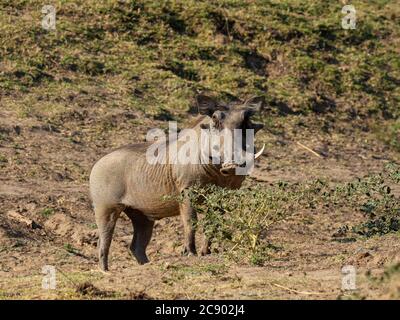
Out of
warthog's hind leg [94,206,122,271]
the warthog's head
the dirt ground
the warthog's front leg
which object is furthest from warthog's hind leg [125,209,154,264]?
the warthog's head

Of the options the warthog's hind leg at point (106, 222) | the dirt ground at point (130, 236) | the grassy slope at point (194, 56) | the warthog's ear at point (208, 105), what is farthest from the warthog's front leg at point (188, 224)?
the grassy slope at point (194, 56)

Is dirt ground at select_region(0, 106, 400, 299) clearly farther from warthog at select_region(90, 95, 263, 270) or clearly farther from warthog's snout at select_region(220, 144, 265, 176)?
warthog's snout at select_region(220, 144, 265, 176)

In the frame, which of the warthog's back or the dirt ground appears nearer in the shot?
the dirt ground

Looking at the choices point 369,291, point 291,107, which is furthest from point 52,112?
point 369,291

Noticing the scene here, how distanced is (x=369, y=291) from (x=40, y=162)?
294 inches

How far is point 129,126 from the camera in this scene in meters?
15.6

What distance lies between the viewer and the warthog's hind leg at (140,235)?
11016 millimetres

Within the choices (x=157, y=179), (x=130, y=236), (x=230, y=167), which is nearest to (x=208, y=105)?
(x=230, y=167)

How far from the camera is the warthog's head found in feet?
34.2

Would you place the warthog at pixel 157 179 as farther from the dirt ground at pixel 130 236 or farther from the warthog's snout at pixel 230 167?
the dirt ground at pixel 130 236

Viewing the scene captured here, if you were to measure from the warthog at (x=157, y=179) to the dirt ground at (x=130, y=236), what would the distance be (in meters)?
0.41

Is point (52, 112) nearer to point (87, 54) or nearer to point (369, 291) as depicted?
point (87, 54)

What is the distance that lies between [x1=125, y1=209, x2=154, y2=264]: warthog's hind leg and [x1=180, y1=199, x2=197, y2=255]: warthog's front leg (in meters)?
0.54

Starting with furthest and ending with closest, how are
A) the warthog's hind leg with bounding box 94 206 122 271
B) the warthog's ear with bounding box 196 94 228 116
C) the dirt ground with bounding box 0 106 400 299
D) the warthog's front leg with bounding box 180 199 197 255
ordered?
the warthog's hind leg with bounding box 94 206 122 271, the warthog's ear with bounding box 196 94 228 116, the warthog's front leg with bounding box 180 199 197 255, the dirt ground with bounding box 0 106 400 299
